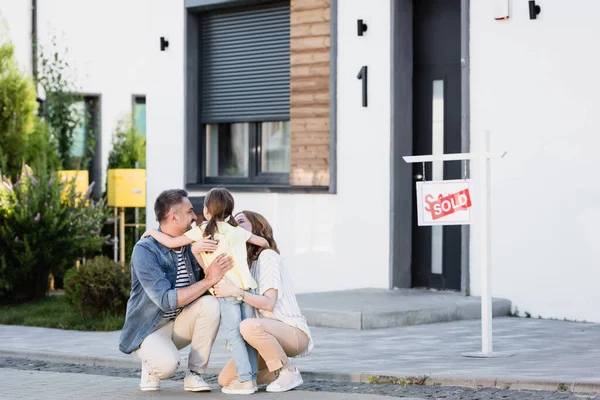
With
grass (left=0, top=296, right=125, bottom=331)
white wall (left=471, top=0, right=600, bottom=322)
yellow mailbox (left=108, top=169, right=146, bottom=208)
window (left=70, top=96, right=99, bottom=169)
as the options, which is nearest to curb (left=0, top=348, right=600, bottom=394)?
grass (left=0, top=296, right=125, bottom=331)

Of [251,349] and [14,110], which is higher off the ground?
[14,110]

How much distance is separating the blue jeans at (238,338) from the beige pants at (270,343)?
0.05 m

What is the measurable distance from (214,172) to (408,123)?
3.80m

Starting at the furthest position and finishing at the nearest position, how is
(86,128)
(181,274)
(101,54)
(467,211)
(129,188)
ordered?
(86,128), (101,54), (129,188), (467,211), (181,274)

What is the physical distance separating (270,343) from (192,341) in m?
0.56

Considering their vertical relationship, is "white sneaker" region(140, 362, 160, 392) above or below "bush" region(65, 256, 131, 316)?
below

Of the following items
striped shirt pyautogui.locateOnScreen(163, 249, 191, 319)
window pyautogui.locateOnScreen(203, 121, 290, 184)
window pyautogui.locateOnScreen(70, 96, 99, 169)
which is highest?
window pyautogui.locateOnScreen(70, 96, 99, 169)

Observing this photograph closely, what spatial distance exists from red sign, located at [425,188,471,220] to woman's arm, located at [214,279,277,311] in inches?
69.9

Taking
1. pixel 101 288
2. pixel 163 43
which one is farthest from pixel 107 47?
pixel 101 288

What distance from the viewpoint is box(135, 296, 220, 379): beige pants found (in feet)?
27.0

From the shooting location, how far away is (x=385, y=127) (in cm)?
1399

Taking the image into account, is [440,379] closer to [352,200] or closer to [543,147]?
[543,147]

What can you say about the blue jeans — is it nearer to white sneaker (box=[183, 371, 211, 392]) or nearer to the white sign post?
white sneaker (box=[183, 371, 211, 392])

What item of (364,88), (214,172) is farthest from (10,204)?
(364,88)
